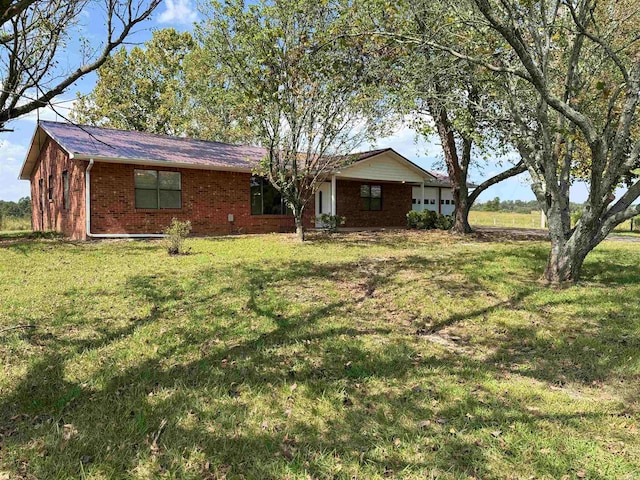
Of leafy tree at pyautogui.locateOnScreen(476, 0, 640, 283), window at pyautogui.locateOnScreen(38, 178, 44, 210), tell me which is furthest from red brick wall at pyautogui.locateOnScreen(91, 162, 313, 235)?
leafy tree at pyautogui.locateOnScreen(476, 0, 640, 283)

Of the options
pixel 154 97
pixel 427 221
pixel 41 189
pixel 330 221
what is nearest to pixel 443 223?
Answer: pixel 427 221

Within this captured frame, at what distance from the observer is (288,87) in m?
11.4

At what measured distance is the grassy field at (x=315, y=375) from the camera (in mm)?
2764

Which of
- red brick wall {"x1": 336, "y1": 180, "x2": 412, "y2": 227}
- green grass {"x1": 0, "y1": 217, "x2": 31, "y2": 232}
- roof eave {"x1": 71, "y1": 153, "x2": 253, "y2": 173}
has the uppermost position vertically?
roof eave {"x1": 71, "y1": 153, "x2": 253, "y2": 173}

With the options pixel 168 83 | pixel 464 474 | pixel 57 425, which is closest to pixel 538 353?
pixel 464 474

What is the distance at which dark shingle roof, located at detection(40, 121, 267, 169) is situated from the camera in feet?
43.0

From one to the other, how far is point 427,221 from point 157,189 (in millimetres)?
12129

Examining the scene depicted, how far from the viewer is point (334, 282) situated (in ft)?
25.2

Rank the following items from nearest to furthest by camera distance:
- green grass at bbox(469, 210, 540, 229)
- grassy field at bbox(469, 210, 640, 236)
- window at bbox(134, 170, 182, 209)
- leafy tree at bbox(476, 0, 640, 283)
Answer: leafy tree at bbox(476, 0, 640, 283) < window at bbox(134, 170, 182, 209) < grassy field at bbox(469, 210, 640, 236) < green grass at bbox(469, 210, 540, 229)

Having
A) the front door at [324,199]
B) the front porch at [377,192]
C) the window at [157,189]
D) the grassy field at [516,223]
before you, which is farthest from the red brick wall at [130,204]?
the grassy field at [516,223]

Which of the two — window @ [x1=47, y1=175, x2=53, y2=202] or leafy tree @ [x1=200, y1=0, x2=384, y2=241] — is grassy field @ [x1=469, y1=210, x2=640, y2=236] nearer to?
leafy tree @ [x1=200, y1=0, x2=384, y2=241]

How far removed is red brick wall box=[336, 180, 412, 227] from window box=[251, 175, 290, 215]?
13.6 feet

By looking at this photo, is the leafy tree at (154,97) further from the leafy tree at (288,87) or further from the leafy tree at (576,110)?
the leafy tree at (576,110)

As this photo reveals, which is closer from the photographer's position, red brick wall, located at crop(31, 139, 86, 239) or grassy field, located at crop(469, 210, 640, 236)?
red brick wall, located at crop(31, 139, 86, 239)
